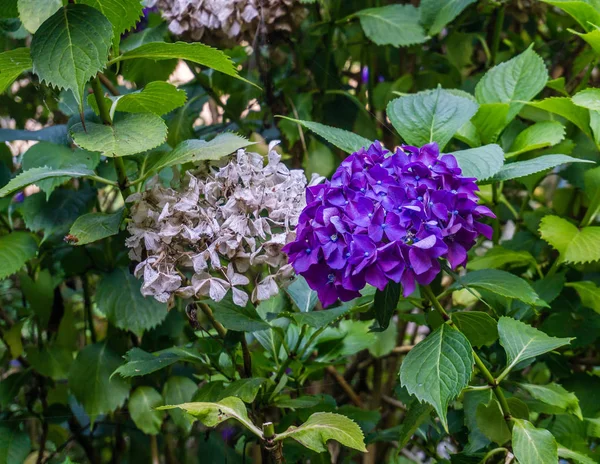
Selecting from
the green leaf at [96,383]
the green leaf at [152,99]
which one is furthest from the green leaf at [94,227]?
the green leaf at [96,383]

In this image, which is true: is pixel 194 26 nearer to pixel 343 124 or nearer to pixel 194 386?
pixel 343 124

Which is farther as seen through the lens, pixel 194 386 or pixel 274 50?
pixel 274 50

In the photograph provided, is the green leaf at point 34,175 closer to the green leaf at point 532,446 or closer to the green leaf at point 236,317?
the green leaf at point 236,317

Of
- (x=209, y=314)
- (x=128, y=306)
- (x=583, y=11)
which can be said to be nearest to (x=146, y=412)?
(x=128, y=306)

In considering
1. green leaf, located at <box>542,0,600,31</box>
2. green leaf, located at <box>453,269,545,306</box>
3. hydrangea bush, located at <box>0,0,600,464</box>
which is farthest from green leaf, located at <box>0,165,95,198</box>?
green leaf, located at <box>542,0,600,31</box>

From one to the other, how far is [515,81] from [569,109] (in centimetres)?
9

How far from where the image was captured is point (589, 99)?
87cm

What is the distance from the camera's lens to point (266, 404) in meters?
0.92

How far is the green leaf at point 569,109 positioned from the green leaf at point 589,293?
8.7 inches

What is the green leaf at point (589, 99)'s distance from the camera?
86 cm

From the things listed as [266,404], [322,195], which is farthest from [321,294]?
[266,404]

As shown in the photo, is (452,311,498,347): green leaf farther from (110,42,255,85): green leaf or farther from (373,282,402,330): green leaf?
(110,42,255,85): green leaf

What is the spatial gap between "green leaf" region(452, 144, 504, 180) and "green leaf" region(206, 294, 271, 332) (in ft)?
0.99

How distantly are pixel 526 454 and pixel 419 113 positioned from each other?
1.39 ft
